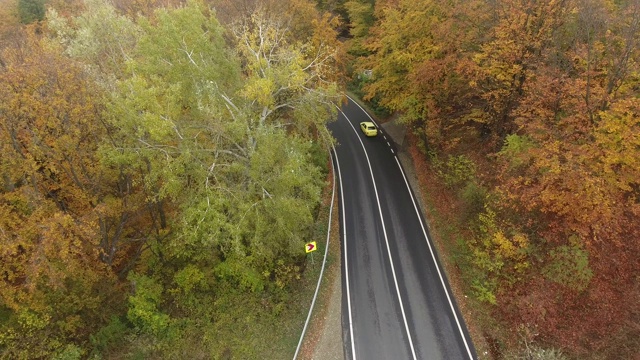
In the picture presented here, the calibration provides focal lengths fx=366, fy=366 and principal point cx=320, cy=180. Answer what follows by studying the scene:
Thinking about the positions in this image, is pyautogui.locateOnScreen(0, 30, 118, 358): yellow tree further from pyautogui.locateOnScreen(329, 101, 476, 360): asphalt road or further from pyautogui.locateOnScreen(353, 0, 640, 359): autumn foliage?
pyautogui.locateOnScreen(353, 0, 640, 359): autumn foliage

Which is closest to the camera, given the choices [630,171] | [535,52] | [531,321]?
[630,171]

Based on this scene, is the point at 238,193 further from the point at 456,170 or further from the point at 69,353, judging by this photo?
the point at 456,170

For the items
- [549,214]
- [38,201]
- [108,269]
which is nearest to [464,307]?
[549,214]

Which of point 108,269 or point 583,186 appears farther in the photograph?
point 108,269

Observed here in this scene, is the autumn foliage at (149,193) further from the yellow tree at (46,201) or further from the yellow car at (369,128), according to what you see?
the yellow car at (369,128)

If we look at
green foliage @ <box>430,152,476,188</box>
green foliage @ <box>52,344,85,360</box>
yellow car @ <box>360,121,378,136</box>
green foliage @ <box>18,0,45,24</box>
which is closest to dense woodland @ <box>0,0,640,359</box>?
green foliage @ <box>52,344,85,360</box>

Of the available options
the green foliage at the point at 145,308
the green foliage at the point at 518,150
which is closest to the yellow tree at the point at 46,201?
the green foliage at the point at 145,308

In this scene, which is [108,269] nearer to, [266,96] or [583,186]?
[266,96]
